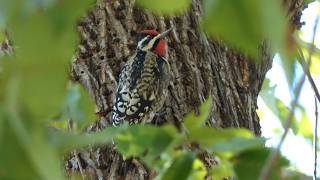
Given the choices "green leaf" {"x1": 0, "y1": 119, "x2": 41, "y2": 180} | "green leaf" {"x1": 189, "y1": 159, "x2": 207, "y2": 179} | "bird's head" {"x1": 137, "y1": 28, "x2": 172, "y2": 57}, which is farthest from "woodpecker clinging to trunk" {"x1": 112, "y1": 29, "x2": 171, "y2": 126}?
"green leaf" {"x1": 0, "y1": 119, "x2": 41, "y2": 180}

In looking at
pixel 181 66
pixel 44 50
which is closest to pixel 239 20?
pixel 44 50

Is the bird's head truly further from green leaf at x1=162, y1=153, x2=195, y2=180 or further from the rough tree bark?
green leaf at x1=162, y1=153, x2=195, y2=180

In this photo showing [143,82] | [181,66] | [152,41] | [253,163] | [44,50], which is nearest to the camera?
[44,50]

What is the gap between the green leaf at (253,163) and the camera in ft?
1.90

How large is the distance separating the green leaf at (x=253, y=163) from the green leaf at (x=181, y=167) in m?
0.04

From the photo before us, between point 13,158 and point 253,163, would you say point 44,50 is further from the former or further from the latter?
point 253,163

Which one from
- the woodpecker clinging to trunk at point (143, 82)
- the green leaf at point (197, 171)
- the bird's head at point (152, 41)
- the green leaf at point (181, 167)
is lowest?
the woodpecker clinging to trunk at point (143, 82)

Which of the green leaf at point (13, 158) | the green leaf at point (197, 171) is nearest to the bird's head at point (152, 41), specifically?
the green leaf at point (197, 171)

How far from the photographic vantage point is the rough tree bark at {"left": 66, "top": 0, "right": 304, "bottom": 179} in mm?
2412

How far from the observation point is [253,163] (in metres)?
0.59

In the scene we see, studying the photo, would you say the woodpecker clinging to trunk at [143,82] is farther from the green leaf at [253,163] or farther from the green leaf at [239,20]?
the green leaf at [239,20]

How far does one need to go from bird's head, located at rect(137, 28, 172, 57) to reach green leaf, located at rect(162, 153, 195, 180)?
1.98m

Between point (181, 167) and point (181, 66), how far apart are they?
190cm

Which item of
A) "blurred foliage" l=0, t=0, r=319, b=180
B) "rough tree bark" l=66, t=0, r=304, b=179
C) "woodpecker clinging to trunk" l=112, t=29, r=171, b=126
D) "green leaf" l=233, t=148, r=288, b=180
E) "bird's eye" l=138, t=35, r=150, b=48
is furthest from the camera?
"bird's eye" l=138, t=35, r=150, b=48
